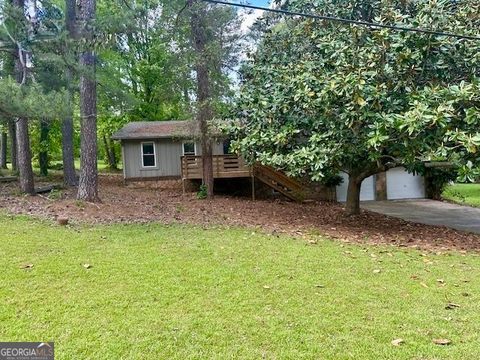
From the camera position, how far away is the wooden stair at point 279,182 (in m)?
15.3

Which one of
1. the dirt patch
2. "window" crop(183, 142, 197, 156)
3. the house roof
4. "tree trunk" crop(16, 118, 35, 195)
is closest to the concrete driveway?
the dirt patch

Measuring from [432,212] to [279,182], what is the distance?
5.74m

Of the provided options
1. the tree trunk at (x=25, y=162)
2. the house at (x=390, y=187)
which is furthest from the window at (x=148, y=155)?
the house at (x=390, y=187)

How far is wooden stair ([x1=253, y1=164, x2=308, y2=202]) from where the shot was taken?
50.1 feet

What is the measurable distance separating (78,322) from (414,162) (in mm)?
7430

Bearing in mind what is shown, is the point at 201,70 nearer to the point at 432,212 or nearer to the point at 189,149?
the point at 189,149

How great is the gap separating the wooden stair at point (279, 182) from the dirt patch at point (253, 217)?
2.37 m

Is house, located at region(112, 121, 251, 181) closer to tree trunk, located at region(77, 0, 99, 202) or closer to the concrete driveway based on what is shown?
tree trunk, located at region(77, 0, 99, 202)

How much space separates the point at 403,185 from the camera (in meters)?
17.7

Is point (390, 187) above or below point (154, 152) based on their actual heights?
below

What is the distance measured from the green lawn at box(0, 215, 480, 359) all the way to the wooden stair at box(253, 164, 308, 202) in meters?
8.54

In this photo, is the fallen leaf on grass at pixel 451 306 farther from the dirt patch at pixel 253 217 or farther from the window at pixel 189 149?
the window at pixel 189 149

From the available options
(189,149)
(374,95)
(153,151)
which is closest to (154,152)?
(153,151)

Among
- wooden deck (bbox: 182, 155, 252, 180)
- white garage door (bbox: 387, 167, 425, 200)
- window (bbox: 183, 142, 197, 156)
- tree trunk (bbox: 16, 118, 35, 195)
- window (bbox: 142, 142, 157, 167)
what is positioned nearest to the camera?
tree trunk (bbox: 16, 118, 35, 195)
